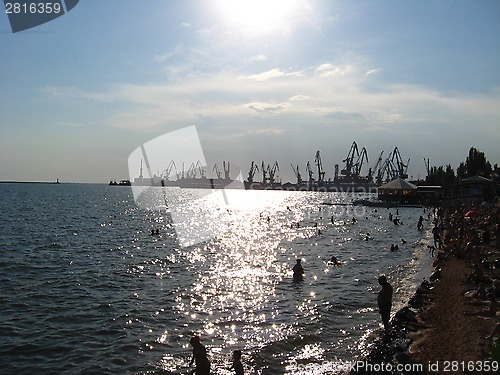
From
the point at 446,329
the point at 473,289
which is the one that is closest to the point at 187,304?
the point at 446,329

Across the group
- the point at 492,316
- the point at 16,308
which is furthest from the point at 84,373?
the point at 492,316

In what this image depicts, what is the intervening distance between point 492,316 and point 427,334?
231 centimetres

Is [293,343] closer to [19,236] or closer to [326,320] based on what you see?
[326,320]

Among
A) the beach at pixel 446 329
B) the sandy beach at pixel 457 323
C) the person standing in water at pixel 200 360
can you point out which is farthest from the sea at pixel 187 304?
the sandy beach at pixel 457 323

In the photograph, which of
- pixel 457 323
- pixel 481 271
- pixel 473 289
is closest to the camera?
pixel 457 323

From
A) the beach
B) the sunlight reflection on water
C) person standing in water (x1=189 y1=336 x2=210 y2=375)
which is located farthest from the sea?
the beach

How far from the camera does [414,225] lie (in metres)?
55.0

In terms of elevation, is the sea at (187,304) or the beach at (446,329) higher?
the beach at (446,329)

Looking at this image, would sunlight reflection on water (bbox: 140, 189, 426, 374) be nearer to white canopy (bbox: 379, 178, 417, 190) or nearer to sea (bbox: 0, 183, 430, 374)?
sea (bbox: 0, 183, 430, 374)

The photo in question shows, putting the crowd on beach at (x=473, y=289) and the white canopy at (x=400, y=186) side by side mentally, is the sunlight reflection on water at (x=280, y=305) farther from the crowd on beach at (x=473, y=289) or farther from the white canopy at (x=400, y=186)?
the white canopy at (x=400, y=186)

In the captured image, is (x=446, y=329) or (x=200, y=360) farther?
(x=446, y=329)

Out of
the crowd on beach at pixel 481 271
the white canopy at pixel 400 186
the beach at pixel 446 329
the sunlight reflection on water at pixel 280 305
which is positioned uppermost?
→ the white canopy at pixel 400 186

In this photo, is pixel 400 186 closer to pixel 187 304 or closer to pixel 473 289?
pixel 473 289

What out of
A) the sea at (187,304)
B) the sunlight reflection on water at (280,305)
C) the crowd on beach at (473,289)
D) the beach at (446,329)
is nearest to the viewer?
the beach at (446,329)
